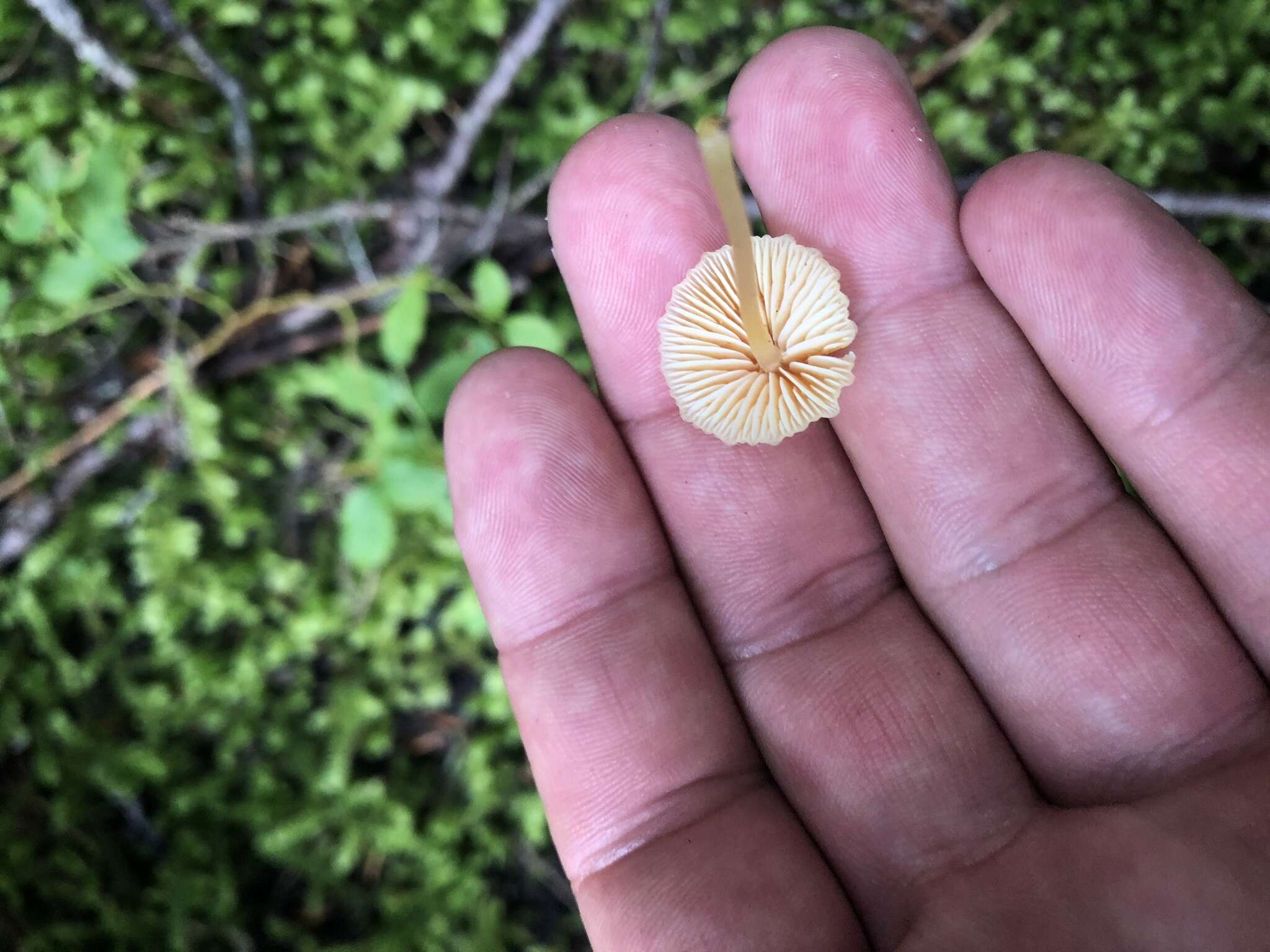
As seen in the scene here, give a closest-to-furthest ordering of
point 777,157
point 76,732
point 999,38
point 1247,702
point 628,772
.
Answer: point 1247,702 → point 628,772 → point 777,157 → point 76,732 → point 999,38

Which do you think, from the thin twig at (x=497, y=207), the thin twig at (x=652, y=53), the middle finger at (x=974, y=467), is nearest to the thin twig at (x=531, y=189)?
the thin twig at (x=497, y=207)

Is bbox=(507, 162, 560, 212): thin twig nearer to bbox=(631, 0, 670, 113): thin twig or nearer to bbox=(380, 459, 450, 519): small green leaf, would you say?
bbox=(631, 0, 670, 113): thin twig

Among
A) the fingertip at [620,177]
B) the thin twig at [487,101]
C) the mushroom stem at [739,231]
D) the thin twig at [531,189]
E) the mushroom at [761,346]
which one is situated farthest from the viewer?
the thin twig at [531,189]

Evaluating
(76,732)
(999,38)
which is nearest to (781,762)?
(76,732)

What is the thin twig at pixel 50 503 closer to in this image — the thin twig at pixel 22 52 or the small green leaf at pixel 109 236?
the small green leaf at pixel 109 236

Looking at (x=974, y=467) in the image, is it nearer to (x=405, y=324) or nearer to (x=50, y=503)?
(x=405, y=324)

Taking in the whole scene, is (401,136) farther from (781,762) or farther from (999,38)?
(781,762)

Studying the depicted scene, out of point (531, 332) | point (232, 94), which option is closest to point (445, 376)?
point (531, 332)
